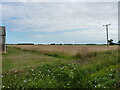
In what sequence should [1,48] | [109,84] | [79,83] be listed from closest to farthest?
[109,84], [79,83], [1,48]

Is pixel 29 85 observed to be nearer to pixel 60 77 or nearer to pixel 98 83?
pixel 60 77

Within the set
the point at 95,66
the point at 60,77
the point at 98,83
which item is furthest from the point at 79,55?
the point at 98,83

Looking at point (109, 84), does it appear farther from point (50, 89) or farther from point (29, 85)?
point (29, 85)

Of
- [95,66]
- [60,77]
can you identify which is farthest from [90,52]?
[60,77]

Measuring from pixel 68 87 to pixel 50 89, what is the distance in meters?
0.42

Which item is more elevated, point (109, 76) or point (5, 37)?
point (5, 37)

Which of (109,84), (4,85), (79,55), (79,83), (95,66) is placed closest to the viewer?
(109,84)

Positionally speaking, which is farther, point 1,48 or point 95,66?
point 1,48

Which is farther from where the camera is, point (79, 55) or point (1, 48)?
point (1, 48)

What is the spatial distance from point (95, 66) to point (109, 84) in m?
2.18

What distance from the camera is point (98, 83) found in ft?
11.6

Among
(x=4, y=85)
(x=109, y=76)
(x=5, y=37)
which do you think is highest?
→ (x=5, y=37)

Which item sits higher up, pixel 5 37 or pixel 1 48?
pixel 5 37

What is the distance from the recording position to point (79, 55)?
10.4m
